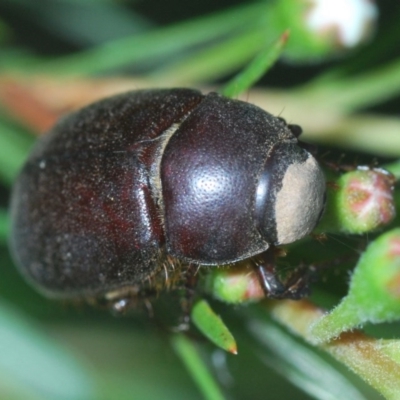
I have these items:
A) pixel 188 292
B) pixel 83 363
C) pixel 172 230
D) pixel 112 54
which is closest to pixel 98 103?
pixel 112 54

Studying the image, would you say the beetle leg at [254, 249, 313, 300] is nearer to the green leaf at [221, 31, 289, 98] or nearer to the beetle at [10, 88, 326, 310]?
the beetle at [10, 88, 326, 310]

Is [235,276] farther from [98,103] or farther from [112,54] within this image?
[112,54]

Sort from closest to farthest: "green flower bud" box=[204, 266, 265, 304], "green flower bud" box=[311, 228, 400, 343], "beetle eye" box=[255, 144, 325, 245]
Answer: "green flower bud" box=[311, 228, 400, 343] < "green flower bud" box=[204, 266, 265, 304] < "beetle eye" box=[255, 144, 325, 245]

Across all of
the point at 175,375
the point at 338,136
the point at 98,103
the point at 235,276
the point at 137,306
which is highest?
the point at 98,103

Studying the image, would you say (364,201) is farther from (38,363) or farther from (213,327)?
(38,363)

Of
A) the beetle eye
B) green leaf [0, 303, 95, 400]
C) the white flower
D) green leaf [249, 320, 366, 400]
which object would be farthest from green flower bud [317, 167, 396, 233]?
green leaf [0, 303, 95, 400]

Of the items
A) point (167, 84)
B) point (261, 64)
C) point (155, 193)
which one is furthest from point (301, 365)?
point (167, 84)
